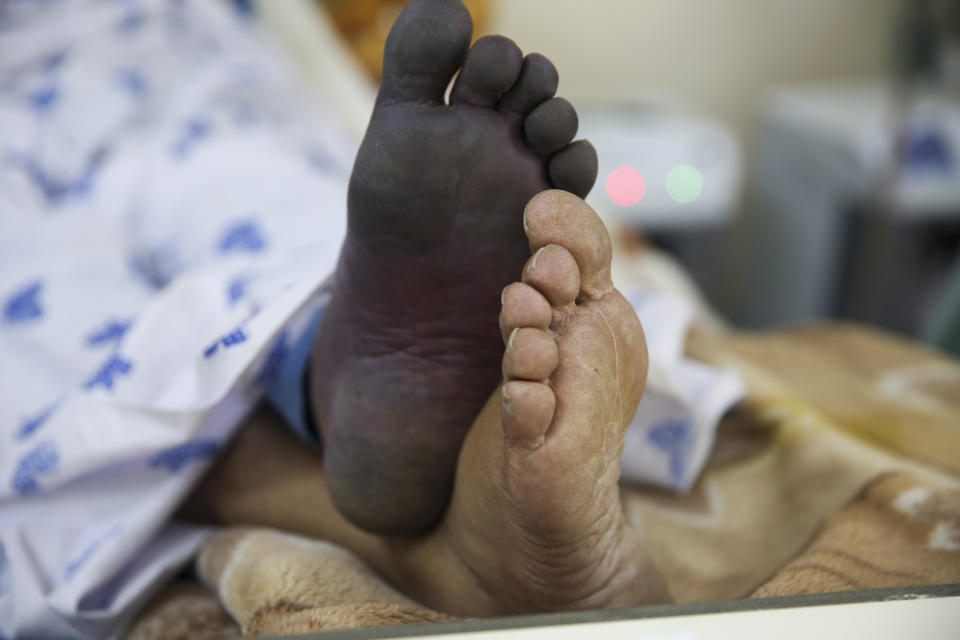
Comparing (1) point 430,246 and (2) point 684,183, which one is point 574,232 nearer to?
(1) point 430,246

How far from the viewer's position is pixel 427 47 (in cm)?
31

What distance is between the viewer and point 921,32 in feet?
3.99

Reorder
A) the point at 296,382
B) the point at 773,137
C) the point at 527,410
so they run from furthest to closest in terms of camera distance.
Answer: the point at 773,137 → the point at 296,382 → the point at 527,410

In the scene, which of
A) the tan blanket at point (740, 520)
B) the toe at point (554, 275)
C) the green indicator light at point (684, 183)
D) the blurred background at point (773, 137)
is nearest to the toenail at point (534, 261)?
the toe at point (554, 275)

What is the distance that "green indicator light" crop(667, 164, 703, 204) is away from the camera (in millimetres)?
1384

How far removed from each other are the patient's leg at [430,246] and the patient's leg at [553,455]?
0.03m

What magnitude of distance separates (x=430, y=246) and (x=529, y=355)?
93 mm

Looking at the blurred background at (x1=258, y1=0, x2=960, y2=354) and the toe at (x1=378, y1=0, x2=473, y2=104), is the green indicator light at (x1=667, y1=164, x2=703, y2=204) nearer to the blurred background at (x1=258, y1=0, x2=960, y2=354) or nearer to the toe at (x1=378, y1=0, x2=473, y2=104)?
the blurred background at (x1=258, y1=0, x2=960, y2=354)

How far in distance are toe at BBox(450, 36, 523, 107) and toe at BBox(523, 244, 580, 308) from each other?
76mm

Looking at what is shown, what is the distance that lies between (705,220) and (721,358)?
832mm

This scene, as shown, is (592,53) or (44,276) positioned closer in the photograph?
(44,276)

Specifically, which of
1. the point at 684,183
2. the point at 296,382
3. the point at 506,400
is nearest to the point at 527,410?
the point at 506,400

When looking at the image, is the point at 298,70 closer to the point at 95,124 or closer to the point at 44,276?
the point at 95,124

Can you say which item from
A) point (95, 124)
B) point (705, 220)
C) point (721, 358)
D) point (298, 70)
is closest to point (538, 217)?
point (721, 358)
